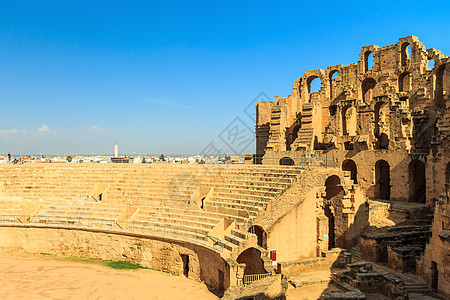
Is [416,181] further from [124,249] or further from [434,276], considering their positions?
[124,249]

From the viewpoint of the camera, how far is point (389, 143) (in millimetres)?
21438

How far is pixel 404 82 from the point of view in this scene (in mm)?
27047

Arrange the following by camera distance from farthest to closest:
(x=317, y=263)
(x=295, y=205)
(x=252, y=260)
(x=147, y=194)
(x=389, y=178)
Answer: (x=389, y=178) < (x=147, y=194) < (x=295, y=205) < (x=317, y=263) < (x=252, y=260)

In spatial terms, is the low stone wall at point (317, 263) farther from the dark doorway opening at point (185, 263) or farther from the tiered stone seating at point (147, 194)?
the dark doorway opening at point (185, 263)

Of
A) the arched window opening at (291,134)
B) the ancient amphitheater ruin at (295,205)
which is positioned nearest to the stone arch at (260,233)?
the ancient amphitheater ruin at (295,205)

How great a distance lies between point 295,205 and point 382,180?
10958 mm

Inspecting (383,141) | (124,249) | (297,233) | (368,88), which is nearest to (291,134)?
(368,88)

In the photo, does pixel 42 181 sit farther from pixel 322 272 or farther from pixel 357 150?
pixel 357 150

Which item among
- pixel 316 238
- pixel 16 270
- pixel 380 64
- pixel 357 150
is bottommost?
pixel 16 270

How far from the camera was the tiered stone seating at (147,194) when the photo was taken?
1595cm

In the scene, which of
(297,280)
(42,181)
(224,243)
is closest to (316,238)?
(297,280)

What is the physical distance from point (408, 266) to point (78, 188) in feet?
60.2

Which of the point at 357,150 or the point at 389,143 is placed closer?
the point at 389,143

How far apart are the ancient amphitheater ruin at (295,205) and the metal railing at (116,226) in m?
0.06
